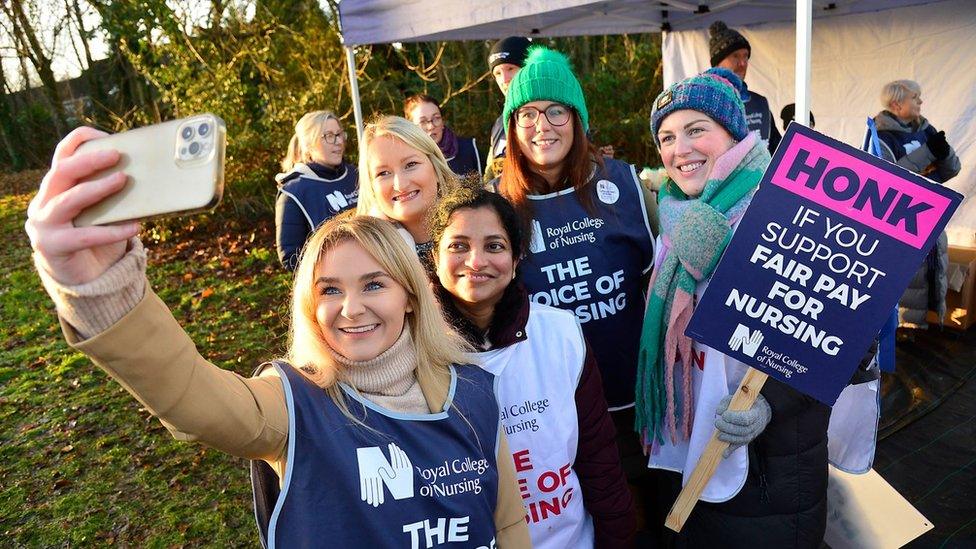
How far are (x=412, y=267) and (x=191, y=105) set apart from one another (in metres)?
7.98

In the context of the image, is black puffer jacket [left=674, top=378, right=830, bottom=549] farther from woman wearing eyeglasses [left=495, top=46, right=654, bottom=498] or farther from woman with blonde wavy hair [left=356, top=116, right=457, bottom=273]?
woman with blonde wavy hair [left=356, top=116, right=457, bottom=273]

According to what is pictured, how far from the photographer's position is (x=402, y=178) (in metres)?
2.34

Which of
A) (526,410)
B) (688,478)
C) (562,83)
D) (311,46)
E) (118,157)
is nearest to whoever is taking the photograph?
(118,157)

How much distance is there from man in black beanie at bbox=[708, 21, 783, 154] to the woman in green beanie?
262 centimetres

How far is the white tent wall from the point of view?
513 cm

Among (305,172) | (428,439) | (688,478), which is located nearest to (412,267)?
(428,439)

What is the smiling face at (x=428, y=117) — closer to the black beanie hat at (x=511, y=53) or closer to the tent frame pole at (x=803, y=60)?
the black beanie hat at (x=511, y=53)

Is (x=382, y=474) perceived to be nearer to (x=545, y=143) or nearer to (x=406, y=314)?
(x=406, y=314)

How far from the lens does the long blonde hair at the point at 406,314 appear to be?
139cm

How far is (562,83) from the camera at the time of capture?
2297mm

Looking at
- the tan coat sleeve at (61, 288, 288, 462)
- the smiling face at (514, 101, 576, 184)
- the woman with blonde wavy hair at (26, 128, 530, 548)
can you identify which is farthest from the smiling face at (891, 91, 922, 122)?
the tan coat sleeve at (61, 288, 288, 462)

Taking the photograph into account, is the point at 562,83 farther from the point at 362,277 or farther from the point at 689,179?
the point at 362,277

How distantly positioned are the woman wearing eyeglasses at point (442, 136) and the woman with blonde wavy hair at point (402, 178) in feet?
5.52

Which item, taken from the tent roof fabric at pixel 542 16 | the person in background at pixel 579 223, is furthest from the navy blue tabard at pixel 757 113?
the person in background at pixel 579 223
